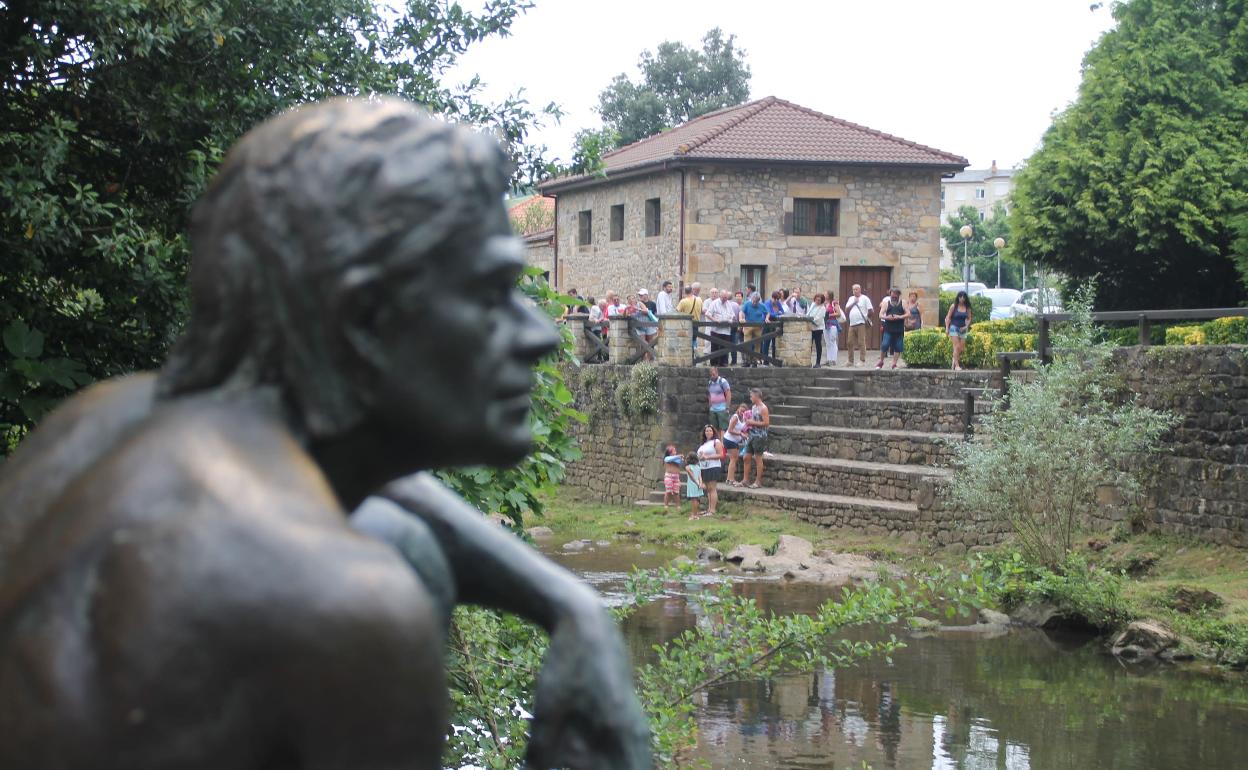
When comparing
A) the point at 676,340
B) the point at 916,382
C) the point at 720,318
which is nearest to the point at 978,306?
the point at 720,318

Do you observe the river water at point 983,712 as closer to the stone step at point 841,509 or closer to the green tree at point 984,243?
the stone step at point 841,509

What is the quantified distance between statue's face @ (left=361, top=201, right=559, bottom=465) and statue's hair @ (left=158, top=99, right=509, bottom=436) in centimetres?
2

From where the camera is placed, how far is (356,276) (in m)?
1.25

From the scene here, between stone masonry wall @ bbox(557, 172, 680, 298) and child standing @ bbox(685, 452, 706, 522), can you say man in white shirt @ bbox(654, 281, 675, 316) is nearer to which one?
child standing @ bbox(685, 452, 706, 522)

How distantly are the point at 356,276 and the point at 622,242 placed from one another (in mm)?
36731

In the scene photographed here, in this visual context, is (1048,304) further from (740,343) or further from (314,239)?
(314,239)

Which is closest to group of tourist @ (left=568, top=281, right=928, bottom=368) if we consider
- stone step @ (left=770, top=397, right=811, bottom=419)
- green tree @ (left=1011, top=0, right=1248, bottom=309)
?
stone step @ (left=770, top=397, right=811, bottom=419)

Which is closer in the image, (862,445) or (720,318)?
(862,445)

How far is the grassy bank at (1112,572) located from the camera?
14.1 metres

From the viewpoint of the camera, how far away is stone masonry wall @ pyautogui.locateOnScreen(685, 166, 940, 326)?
3422 centimetres

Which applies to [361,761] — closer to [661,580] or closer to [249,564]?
[249,564]

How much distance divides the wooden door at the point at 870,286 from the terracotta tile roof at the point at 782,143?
2562 mm

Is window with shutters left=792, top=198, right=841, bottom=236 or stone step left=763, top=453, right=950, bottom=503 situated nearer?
stone step left=763, top=453, right=950, bottom=503

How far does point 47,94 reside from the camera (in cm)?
633
